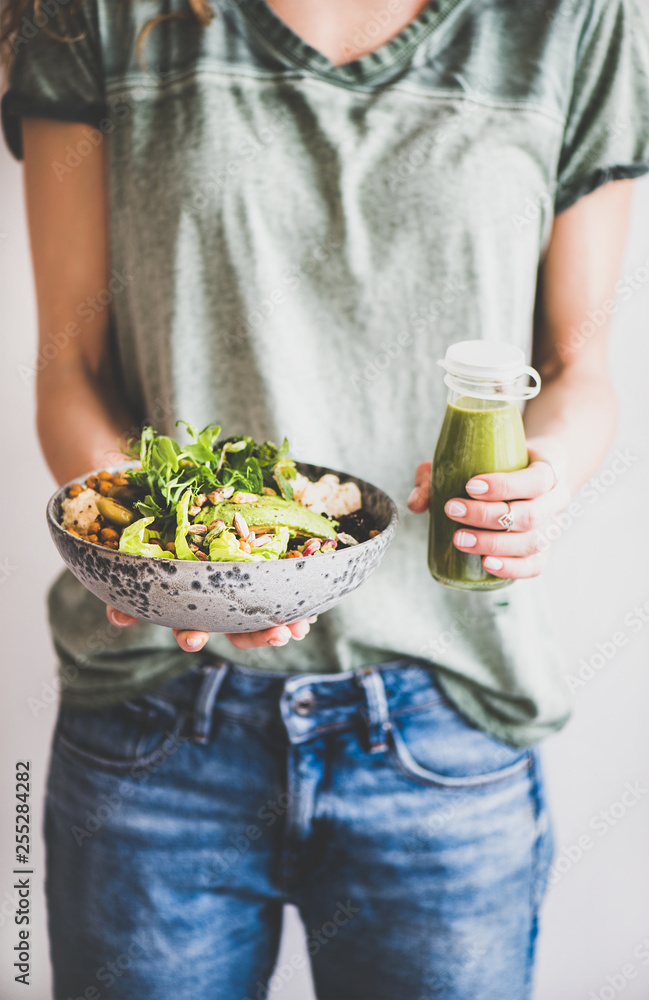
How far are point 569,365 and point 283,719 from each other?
0.62 m

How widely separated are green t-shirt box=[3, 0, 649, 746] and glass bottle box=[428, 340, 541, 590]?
0.54 feet

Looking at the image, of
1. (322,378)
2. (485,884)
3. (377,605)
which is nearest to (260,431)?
(322,378)

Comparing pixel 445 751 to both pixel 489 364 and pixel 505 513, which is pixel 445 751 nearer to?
pixel 505 513

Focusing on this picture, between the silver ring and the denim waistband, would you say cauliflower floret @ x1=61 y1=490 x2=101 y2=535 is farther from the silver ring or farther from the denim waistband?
the silver ring

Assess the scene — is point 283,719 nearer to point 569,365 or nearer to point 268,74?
point 569,365

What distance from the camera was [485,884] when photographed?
105cm

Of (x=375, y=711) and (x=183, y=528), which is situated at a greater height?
(x=183, y=528)

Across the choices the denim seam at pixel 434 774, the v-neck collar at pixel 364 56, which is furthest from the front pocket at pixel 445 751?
the v-neck collar at pixel 364 56

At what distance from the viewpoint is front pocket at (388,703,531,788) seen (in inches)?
40.3

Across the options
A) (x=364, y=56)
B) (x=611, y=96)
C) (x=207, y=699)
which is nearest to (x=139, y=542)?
(x=207, y=699)

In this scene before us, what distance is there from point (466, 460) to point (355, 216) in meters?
0.38

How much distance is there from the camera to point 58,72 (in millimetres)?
1075

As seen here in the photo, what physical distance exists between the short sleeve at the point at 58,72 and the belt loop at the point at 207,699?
2.50 ft

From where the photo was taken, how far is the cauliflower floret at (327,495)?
88 centimetres
